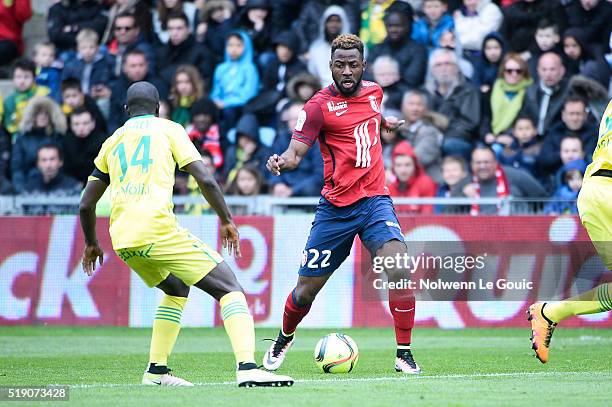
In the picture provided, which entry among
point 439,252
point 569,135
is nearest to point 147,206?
point 439,252

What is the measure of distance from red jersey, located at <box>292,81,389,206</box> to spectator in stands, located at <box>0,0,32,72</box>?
12648mm

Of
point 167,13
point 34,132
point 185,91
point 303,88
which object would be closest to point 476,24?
point 303,88

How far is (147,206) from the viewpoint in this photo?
27.8 feet

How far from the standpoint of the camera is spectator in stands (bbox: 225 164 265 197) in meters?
16.8

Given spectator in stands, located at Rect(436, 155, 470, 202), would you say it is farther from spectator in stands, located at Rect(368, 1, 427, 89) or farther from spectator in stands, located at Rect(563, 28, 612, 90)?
spectator in stands, located at Rect(563, 28, 612, 90)

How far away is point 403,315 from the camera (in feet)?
33.2

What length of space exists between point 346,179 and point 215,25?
10.1 metres

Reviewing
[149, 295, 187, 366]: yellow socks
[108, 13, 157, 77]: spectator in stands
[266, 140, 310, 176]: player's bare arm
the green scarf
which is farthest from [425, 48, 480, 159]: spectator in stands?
[149, 295, 187, 366]: yellow socks

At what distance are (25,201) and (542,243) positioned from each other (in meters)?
7.50

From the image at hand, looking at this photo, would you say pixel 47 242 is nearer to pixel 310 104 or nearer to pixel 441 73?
pixel 441 73

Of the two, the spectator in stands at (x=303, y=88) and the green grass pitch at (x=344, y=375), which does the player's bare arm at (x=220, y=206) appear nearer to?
the green grass pitch at (x=344, y=375)

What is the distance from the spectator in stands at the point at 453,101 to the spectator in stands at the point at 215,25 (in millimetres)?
3633

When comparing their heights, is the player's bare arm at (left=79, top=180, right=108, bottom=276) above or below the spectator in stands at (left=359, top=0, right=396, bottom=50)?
below

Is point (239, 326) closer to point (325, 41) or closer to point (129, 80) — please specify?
point (325, 41)
